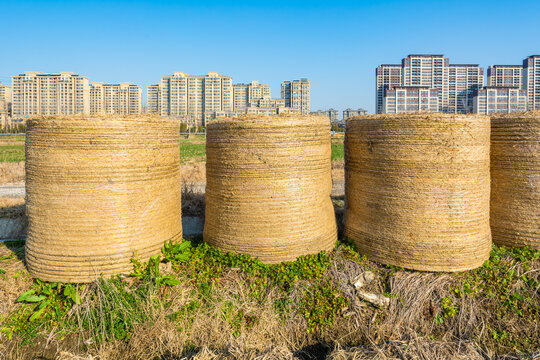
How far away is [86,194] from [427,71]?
172075mm

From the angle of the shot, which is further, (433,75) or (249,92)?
(249,92)

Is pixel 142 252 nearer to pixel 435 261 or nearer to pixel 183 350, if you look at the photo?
pixel 183 350

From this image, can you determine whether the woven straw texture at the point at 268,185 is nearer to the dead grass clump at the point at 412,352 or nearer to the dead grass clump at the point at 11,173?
the dead grass clump at the point at 412,352

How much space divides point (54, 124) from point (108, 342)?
2.81m

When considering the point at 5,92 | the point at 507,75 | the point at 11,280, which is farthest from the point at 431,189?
the point at 507,75

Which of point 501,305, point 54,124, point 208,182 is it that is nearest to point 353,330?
point 501,305

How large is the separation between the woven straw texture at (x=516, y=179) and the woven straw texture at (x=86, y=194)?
5.28m

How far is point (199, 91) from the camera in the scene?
14125 centimetres

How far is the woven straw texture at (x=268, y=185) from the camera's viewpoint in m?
5.37

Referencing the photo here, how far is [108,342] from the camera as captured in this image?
4629 millimetres

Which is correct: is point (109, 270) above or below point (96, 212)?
below

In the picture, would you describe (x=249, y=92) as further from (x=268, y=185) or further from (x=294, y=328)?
(x=294, y=328)

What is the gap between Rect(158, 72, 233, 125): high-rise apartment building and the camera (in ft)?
452

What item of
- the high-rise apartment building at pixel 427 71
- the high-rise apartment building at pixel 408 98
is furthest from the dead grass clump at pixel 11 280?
the high-rise apartment building at pixel 427 71
